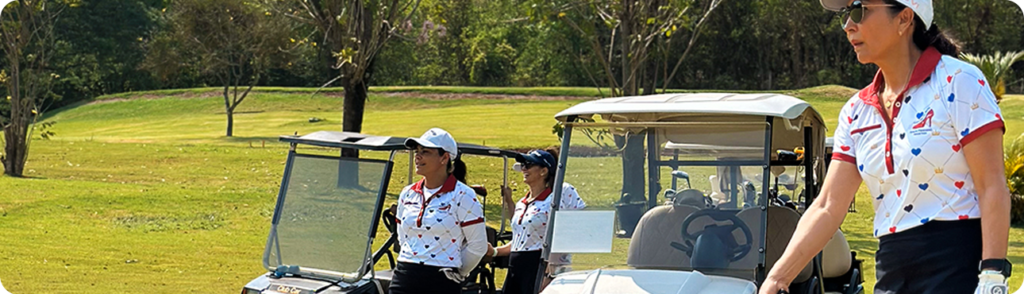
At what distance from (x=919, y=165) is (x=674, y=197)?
3.12 metres

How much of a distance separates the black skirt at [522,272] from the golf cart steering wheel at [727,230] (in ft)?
5.96

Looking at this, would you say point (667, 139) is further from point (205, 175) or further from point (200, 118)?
point (200, 118)

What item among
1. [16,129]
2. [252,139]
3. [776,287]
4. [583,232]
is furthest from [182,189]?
[776,287]

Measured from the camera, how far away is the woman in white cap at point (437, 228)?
6594 millimetres

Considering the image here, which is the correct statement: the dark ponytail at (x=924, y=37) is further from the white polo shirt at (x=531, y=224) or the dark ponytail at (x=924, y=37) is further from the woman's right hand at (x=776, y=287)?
the white polo shirt at (x=531, y=224)

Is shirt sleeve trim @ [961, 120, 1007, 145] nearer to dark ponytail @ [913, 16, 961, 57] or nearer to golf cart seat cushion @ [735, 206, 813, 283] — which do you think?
dark ponytail @ [913, 16, 961, 57]

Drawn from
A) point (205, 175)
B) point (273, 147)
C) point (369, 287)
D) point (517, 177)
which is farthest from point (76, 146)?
point (369, 287)

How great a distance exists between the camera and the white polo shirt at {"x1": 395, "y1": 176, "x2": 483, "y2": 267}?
6.60m

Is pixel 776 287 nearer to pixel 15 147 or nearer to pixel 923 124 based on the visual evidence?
pixel 923 124

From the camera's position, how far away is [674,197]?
6250 millimetres

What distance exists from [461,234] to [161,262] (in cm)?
603

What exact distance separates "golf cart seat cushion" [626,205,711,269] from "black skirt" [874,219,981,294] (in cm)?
236

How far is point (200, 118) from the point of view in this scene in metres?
44.2

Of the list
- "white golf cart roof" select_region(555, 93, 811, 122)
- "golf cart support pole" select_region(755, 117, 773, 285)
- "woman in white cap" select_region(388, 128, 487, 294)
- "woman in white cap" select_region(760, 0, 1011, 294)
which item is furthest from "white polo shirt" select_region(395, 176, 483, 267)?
"woman in white cap" select_region(760, 0, 1011, 294)
